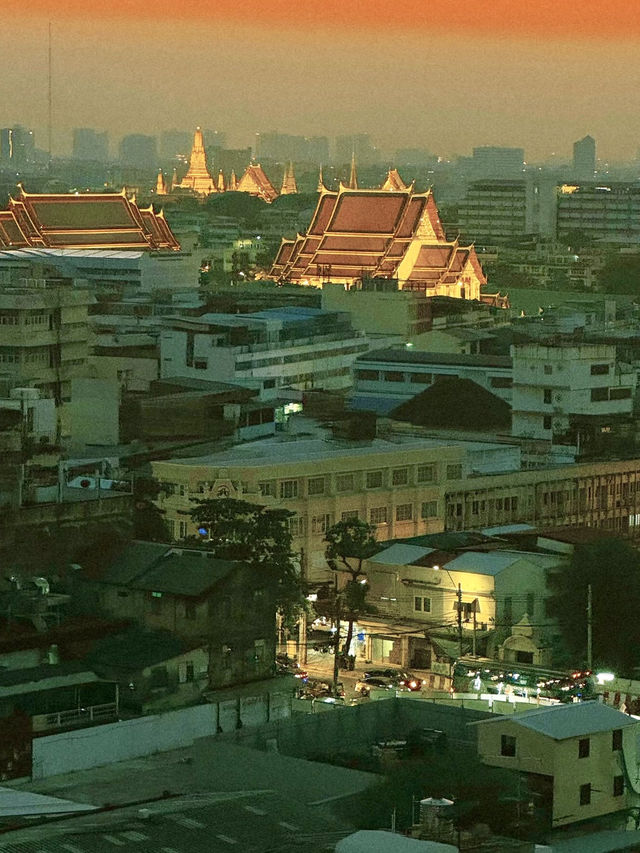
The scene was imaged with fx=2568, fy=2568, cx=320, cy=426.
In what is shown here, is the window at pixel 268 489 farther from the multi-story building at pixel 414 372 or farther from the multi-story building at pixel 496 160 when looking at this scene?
the multi-story building at pixel 496 160

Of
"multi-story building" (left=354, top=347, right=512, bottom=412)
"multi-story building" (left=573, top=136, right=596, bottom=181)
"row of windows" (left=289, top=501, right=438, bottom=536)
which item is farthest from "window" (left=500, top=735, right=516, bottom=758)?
"multi-story building" (left=573, top=136, right=596, bottom=181)

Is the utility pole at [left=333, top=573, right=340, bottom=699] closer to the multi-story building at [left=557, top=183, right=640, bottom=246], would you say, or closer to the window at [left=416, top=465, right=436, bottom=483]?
the window at [left=416, top=465, right=436, bottom=483]

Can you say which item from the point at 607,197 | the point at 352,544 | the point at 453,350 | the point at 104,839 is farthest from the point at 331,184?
the point at 104,839

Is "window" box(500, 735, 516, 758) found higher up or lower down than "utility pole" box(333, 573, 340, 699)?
higher up

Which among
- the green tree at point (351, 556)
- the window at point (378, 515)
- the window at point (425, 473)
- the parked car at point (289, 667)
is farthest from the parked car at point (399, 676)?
the window at point (425, 473)

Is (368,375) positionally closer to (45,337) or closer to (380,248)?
(45,337)

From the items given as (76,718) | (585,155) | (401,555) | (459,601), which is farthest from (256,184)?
(76,718)
